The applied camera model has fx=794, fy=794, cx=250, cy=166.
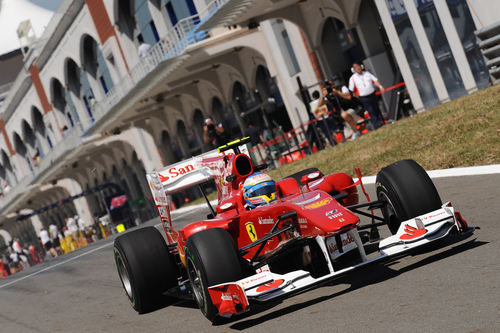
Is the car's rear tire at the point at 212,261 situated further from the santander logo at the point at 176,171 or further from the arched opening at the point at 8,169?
the arched opening at the point at 8,169

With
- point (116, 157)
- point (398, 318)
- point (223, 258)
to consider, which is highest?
point (116, 157)

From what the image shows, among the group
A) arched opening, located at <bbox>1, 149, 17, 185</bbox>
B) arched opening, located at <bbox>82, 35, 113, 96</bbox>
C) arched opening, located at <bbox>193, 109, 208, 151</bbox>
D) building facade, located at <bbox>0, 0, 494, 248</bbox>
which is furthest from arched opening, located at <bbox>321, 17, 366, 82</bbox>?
arched opening, located at <bbox>1, 149, 17, 185</bbox>

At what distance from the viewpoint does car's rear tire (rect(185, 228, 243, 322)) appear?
588 cm

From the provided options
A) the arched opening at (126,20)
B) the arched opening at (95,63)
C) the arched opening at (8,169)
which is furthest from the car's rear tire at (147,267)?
the arched opening at (8,169)

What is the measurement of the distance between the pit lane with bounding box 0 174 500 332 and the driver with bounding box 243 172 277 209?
1065 millimetres

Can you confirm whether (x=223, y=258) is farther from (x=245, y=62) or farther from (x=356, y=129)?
(x=245, y=62)

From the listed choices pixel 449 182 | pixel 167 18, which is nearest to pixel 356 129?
pixel 449 182

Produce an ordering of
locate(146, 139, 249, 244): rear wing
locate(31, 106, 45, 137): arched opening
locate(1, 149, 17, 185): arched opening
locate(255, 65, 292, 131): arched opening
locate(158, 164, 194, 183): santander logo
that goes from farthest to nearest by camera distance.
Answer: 1. locate(1, 149, 17, 185): arched opening
2. locate(31, 106, 45, 137): arched opening
3. locate(255, 65, 292, 131): arched opening
4. locate(158, 164, 194, 183): santander logo
5. locate(146, 139, 249, 244): rear wing

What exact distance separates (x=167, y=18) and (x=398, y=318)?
100ft

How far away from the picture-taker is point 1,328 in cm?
1053

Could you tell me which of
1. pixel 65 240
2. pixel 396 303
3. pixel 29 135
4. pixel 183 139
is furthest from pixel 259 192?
pixel 29 135

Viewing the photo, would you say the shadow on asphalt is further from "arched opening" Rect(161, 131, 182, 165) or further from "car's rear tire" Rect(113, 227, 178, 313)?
"arched opening" Rect(161, 131, 182, 165)

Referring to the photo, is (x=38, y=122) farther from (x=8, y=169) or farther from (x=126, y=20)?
(x=126, y=20)

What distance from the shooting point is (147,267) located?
7.66m
